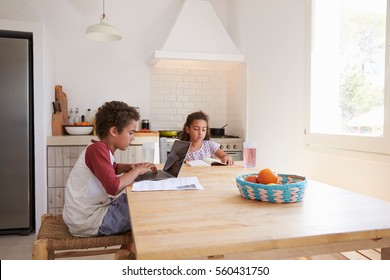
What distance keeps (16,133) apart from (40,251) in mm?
1793

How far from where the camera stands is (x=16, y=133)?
8.70 feet

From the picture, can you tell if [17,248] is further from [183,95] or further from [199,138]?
[183,95]

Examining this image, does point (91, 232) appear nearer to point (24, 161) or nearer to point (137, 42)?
point (24, 161)

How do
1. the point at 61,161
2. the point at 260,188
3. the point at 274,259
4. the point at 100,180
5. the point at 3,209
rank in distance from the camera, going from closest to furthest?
the point at 274,259, the point at 260,188, the point at 100,180, the point at 3,209, the point at 61,161

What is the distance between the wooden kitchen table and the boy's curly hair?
483 mm

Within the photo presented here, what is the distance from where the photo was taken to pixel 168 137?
3.52m

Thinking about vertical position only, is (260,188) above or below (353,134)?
below

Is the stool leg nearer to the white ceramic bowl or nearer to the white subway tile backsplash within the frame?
the white ceramic bowl

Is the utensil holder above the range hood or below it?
below

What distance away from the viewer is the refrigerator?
2.61m

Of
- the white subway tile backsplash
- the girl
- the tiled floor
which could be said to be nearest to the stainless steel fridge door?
the tiled floor

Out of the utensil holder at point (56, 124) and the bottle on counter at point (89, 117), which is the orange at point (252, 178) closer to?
the utensil holder at point (56, 124)
